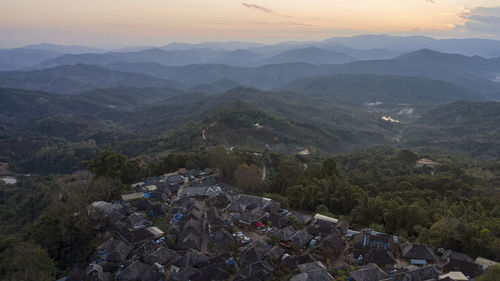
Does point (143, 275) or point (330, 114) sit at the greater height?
point (143, 275)

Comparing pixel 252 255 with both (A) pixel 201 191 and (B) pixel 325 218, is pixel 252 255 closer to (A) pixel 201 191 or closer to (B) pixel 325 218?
(B) pixel 325 218

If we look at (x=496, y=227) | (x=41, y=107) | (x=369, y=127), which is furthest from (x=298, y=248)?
(x=41, y=107)

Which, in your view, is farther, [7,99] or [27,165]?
[7,99]

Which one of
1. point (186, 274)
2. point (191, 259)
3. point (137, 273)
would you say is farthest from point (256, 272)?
point (137, 273)

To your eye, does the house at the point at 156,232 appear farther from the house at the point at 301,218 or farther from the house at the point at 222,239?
the house at the point at 301,218

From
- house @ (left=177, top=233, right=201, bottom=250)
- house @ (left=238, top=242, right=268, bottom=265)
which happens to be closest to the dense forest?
house @ (left=177, top=233, right=201, bottom=250)

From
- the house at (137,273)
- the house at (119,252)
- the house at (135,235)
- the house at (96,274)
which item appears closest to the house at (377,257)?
the house at (137,273)

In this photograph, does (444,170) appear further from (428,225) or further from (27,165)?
(27,165)
